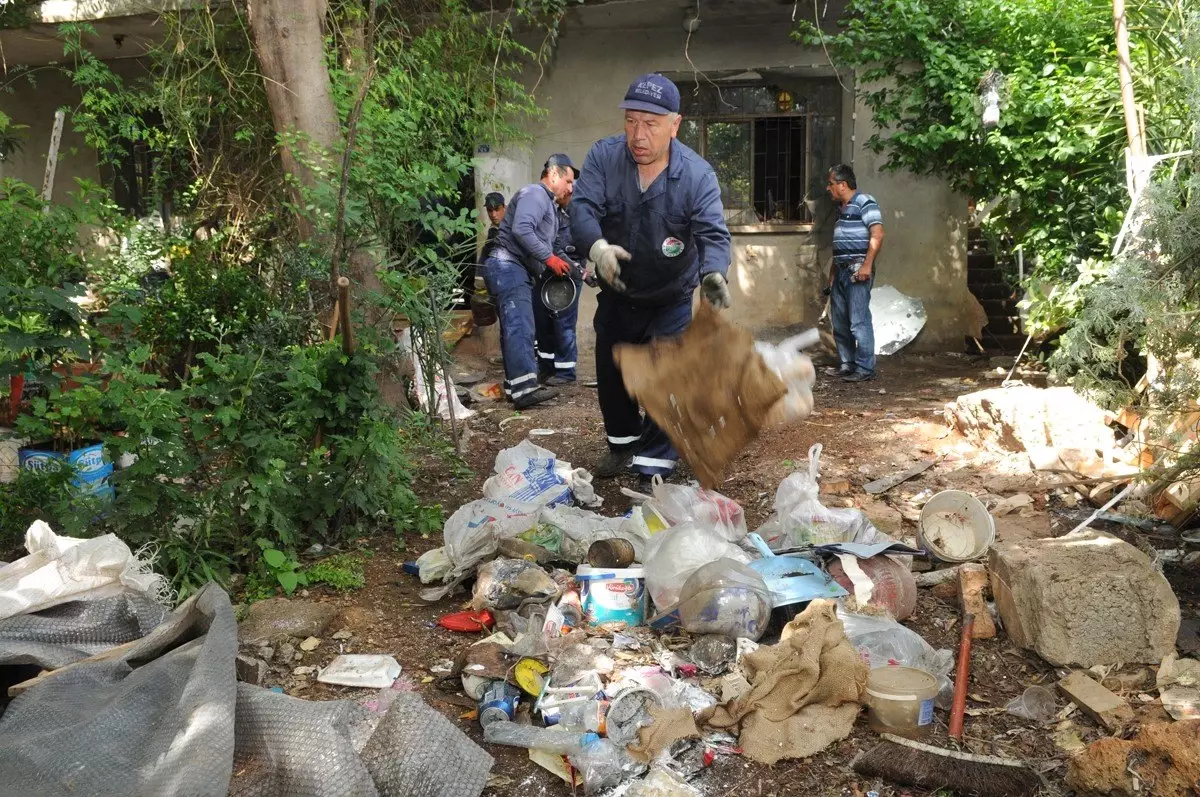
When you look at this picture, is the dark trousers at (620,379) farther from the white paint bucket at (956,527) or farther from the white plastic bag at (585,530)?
the white paint bucket at (956,527)

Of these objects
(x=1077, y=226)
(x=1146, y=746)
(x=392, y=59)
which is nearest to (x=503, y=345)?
(x=392, y=59)

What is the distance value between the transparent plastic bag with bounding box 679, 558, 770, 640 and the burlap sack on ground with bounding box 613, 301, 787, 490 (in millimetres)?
662

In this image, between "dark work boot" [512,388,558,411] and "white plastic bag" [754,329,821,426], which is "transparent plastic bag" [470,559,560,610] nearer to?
"white plastic bag" [754,329,821,426]

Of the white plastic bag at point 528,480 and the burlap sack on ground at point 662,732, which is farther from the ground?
the white plastic bag at point 528,480

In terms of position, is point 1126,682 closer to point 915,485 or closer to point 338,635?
point 915,485

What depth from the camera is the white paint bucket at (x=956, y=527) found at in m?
3.74

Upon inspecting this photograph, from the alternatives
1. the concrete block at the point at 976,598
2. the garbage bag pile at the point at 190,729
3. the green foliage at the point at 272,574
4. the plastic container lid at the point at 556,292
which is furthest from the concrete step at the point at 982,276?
the garbage bag pile at the point at 190,729

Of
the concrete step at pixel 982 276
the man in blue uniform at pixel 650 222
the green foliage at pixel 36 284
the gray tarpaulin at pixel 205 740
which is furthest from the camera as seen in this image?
the concrete step at pixel 982 276

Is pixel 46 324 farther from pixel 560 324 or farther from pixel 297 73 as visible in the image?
pixel 560 324

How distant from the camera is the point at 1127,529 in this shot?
4.13 m

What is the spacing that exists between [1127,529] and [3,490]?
4.77 metres

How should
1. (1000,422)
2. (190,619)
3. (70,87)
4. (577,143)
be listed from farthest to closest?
1. (70,87)
2. (577,143)
3. (1000,422)
4. (190,619)

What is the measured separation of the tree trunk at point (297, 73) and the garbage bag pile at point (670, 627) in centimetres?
257

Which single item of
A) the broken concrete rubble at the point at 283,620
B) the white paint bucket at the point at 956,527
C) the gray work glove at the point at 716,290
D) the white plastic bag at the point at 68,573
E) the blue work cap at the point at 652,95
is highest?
the blue work cap at the point at 652,95
